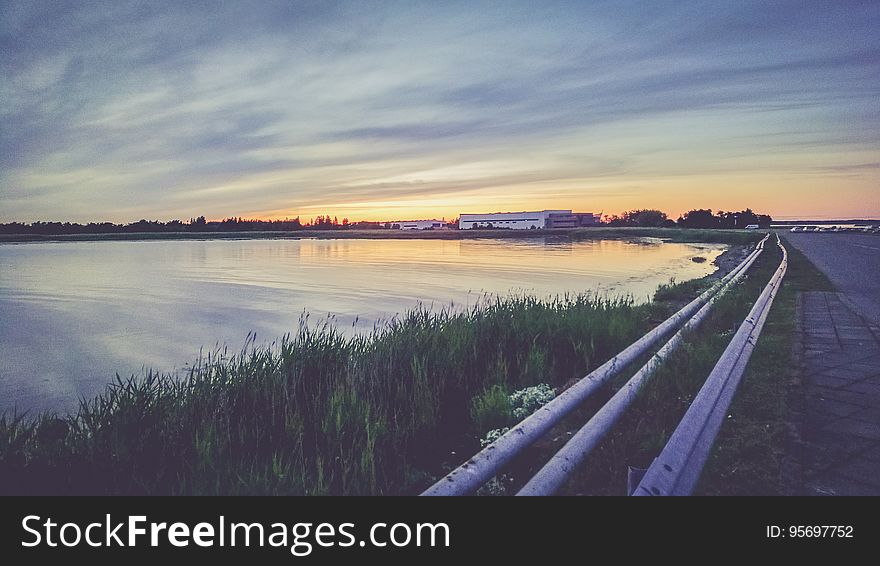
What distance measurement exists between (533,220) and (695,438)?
14364cm

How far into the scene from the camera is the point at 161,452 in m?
4.47

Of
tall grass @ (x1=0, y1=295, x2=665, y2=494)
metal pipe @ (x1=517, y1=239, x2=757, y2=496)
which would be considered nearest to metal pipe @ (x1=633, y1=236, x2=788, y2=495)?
metal pipe @ (x1=517, y1=239, x2=757, y2=496)

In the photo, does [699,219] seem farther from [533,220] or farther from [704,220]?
[533,220]

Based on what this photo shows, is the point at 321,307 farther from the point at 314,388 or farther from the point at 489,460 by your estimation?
the point at 489,460

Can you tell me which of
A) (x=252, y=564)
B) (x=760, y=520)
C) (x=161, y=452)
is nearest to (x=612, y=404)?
(x=760, y=520)

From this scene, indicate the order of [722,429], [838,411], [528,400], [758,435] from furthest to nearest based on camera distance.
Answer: [528,400]
[838,411]
[722,429]
[758,435]

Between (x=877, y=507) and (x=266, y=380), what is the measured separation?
515 centimetres

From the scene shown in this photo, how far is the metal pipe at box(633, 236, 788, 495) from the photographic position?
8.58 ft

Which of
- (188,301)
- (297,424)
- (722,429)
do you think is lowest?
(188,301)

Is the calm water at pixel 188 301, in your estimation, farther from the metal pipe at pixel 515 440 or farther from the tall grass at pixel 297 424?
the metal pipe at pixel 515 440

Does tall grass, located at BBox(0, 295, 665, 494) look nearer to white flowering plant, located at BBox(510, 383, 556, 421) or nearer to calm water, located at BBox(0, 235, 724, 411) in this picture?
white flowering plant, located at BBox(510, 383, 556, 421)

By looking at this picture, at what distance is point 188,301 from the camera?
18922 mm

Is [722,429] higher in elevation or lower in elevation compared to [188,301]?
higher

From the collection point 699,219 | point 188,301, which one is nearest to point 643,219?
point 699,219
